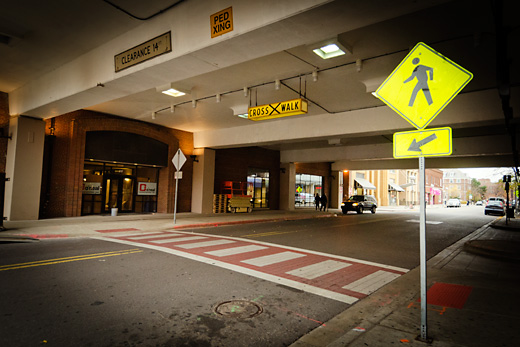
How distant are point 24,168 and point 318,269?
13.6 meters

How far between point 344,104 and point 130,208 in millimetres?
14378

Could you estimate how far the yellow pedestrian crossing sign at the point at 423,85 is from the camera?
3361 millimetres

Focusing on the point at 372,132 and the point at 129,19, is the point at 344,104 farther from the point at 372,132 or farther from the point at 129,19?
the point at 129,19

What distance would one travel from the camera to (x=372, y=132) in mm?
14227

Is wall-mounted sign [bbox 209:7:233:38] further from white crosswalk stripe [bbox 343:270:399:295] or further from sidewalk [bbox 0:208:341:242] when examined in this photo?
sidewalk [bbox 0:208:341:242]

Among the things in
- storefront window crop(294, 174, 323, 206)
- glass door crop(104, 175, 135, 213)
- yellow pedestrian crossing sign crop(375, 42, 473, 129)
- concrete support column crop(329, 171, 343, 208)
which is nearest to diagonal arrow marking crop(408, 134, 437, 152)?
yellow pedestrian crossing sign crop(375, 42, 473, 129)

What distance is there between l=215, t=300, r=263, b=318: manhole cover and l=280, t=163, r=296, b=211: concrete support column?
24300 millimetres

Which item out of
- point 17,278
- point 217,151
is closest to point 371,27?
point 17,278

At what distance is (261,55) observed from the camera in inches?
267

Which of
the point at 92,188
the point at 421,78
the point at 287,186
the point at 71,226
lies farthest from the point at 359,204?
the point at 421,78

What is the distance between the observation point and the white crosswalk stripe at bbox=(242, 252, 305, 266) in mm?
7191

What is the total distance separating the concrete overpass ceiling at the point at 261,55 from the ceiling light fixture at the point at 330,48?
0.67 feet

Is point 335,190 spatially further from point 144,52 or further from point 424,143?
point 424,143

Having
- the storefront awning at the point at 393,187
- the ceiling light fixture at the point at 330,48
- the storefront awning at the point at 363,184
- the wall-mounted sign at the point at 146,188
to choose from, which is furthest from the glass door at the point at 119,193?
the storefront awning at the point at 393,187
